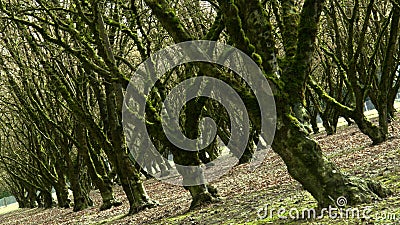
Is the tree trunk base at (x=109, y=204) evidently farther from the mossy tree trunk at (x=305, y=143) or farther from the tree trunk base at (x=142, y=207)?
the mossy tree trunk at (x=305, y=143)

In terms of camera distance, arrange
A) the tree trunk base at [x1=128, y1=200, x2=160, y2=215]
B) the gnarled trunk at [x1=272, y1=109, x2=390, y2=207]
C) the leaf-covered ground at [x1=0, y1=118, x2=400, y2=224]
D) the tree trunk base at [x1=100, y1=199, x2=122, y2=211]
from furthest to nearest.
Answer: the tree trunk base at [x1=100, y1=199, x2=122, y2=211] → the tree trunk base at [x1=128, y1=200, x2=160, y2=215] → the gnarled trunk at [x1=272, y1=109, x2=390, y2=207] → the leaf-covered ground at [x1=0, y1=118, x2=400, y2=224]

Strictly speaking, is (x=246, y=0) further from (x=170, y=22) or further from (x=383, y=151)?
(x=383, y=151)

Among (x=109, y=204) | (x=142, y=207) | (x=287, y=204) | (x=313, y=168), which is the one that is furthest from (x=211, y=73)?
(x=109, y=204)

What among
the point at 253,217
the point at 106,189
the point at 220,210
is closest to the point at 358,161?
the point at 220,210

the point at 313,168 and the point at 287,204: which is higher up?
the point at 313,168

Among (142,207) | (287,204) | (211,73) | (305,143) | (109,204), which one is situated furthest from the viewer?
(109,204)

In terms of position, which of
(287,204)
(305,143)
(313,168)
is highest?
(305,143)

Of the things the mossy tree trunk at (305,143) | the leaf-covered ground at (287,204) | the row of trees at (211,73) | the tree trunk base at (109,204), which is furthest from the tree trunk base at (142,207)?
the mossy tree trunk at (305,143)

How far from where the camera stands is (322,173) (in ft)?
26.4

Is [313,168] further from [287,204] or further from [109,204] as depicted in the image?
[109,204]

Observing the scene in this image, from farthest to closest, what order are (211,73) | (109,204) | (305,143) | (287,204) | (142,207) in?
(109,204) < (142,207) < (287,204) < (211,73) < (305,143)

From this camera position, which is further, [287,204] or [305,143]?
[287,204]

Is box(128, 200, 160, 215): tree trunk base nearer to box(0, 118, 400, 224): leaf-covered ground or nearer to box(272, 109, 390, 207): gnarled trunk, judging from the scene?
box(0, 118, 400, 224): leaf-covered ground

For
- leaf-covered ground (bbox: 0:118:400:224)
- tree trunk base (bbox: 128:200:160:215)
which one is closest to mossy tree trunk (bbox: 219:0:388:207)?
leaf-covered ground (bbox: 0:118:400:224)
